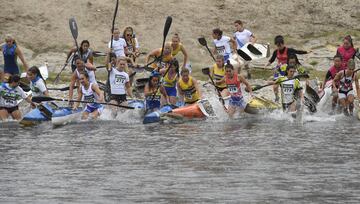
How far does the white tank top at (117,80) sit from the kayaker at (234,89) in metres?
2.07

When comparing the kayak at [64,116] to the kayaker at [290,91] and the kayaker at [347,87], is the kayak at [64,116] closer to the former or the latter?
the kayaker at [290,91]

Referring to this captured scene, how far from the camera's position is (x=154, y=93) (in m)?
25.2

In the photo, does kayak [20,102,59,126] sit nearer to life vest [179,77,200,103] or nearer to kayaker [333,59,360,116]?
life vest [179,77,200,103]

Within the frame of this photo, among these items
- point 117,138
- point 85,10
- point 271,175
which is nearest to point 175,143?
point 117,138

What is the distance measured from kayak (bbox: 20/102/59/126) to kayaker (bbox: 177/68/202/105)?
8.65 feet

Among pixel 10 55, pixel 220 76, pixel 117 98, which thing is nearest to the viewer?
pixel 117 98

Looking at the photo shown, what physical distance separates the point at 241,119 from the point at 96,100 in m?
2.95

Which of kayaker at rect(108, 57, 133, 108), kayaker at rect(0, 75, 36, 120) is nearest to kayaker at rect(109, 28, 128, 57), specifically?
kayaker at rect(108, 57, 133, 108)

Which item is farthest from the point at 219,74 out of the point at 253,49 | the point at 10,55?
the point at 10,55

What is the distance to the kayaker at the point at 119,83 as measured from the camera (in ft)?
82.7

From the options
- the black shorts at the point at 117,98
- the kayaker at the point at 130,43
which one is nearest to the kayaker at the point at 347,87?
the black shorts at the point at 117,98

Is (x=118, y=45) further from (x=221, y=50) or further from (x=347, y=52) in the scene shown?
(x=347, y=52)

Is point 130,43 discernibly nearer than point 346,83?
No

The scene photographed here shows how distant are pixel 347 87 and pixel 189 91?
3166mm
